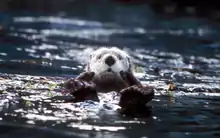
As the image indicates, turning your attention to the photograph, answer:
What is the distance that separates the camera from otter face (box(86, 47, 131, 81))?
5078mm

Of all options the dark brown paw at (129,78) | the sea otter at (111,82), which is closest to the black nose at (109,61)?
the sea otter at (111,82)

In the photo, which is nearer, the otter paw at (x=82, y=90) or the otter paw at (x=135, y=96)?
the otter paw at (x=135, y=96)

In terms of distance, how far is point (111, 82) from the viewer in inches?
203

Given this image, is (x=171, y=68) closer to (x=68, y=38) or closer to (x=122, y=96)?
(x=122, y=96)

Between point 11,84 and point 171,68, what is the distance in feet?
10.8

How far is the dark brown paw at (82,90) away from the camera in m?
4.78

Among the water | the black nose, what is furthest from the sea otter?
the water

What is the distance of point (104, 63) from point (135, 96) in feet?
2.07

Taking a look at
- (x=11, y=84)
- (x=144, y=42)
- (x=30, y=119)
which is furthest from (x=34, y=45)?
(x=30, y=119)

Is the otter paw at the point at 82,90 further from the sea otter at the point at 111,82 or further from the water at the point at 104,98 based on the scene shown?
the water at the point at 104,98

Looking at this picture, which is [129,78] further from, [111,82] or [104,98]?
[104,98]

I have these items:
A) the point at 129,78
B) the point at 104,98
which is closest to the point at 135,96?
the point at 104,98

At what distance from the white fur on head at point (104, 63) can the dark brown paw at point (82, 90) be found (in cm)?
27

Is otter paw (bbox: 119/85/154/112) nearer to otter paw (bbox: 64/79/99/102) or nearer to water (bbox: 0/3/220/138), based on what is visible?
water (bbox: 0/3/220/138)
